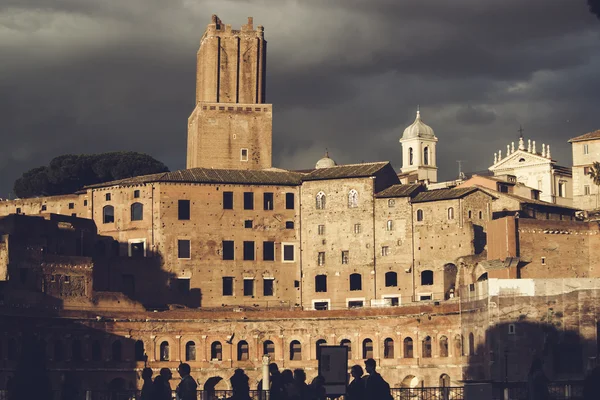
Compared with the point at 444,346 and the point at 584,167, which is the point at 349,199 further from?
the point at 584,167

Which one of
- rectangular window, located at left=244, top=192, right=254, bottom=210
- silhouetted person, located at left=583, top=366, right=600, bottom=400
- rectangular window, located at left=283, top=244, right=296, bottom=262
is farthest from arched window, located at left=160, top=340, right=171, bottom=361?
silhouetted person, located at left=583, top=366, right=600, bottom=400

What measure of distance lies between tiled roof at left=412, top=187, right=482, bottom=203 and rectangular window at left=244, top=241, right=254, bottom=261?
987 centimetres

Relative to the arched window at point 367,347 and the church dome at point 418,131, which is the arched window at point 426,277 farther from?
the church dome at point 418,131

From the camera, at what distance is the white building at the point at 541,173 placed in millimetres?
102062

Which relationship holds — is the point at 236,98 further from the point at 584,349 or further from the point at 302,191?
the point at 584,349

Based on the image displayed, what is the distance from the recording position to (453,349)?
228 feet

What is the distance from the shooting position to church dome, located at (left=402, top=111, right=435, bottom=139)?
365ft

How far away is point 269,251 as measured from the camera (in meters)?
77.2

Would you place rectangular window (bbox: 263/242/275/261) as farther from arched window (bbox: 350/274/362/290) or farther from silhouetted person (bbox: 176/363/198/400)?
silhouetted person (bbox: 176/363/198/400)

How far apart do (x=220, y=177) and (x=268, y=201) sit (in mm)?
3173

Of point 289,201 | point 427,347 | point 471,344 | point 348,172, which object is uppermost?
point 348,172

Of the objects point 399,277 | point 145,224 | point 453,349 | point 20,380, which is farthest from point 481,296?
point 20,380

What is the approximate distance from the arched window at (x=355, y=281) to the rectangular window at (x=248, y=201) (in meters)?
7.24

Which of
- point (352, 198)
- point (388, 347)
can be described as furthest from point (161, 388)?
point (352, 198)
